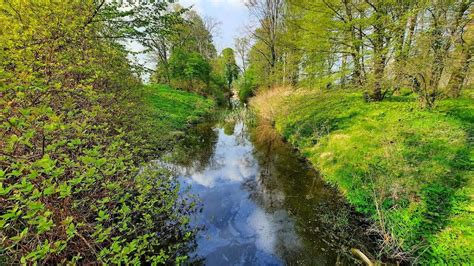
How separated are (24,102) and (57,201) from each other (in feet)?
4.27

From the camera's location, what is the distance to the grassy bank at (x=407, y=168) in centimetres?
420

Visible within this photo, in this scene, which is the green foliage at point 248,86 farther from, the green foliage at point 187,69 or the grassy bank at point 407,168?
the grassy bank at point 407,168

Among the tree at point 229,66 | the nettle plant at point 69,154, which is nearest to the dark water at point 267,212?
the nettle plant at point 69,154

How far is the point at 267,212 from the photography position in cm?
635

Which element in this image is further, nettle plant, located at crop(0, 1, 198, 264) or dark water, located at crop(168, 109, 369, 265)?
dark water, located at crop(168, 109, 369, 265)

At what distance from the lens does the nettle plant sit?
2.32 meters

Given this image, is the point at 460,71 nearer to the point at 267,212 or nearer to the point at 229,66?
the point at 267,212

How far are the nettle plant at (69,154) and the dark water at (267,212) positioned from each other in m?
0.88

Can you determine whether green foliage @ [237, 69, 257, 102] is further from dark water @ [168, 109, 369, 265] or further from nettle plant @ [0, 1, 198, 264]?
nettle plant @ [0, 1, 198, 264]

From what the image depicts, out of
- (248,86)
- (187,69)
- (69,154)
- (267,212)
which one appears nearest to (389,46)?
(267,212)

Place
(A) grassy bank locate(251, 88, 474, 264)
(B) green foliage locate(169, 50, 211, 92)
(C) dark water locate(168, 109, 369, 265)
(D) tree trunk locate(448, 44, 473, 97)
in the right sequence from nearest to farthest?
(A) grassy bank locate(251, 88, 474, 264)
(C) dark water locate(168, 109, 369, 265)
(D) tree trunk locate(448, 44, 473, 97)
(B) green foliage locate(169, 50, 211, 92)

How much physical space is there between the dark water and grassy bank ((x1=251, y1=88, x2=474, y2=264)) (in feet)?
2.28

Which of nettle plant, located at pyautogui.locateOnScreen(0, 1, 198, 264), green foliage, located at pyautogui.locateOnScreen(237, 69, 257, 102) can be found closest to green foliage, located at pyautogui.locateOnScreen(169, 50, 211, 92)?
green foliage, located at pyautogui.locateOnScreen(237, 69, 257, 102)

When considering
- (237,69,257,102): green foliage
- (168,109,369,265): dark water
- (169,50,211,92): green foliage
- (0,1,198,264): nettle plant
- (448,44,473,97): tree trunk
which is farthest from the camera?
(237,69,257,102): green foliage
